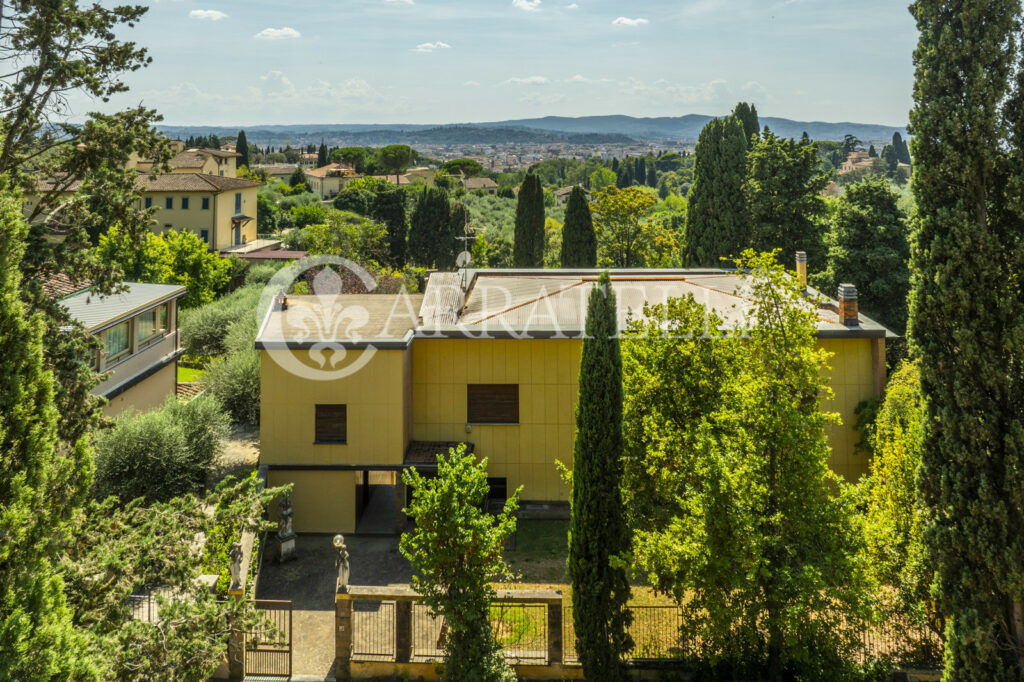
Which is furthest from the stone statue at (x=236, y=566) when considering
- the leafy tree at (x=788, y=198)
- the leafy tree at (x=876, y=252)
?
the leafy tree at (x=788, y=198)

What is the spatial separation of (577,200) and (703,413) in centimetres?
3321

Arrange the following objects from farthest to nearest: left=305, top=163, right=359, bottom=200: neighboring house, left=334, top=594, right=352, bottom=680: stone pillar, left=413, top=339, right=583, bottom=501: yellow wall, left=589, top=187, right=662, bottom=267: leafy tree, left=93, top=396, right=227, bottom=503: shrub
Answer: left=305, top=163, right=359, bottom=200: neighboring house < left=589, top=187, right=662, bottom=267: leafy tree < left=413, top=339, right=583, bottom=501: yellow wall < left=93, top=396, right=227, bottom=503: shrub < left=334, top=594, right=352, bottom=680: stone pillar

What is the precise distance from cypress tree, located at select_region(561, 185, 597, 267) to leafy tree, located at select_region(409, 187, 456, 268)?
18.7 metres

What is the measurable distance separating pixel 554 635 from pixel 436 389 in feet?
25.4

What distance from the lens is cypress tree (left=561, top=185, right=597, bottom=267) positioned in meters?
43.5

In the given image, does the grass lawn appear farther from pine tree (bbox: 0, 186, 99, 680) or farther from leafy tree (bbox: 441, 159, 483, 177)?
leafy tree (bbox: 441, 159, 483, 177)

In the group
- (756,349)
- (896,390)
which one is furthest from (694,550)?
(896,390)

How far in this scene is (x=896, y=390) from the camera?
577 inches

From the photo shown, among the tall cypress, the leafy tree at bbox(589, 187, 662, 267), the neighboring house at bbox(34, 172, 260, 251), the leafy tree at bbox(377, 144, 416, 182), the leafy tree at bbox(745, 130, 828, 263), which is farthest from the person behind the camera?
the leafy tree at bbox(377, 144, 416, 182)

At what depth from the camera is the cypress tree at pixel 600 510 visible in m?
11.1

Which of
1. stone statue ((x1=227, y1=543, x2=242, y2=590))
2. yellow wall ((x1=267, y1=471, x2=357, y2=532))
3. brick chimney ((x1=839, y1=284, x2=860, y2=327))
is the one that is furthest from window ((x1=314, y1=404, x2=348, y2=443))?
brick chimney ((x1=839, y1=284, x2=860, y2=327))

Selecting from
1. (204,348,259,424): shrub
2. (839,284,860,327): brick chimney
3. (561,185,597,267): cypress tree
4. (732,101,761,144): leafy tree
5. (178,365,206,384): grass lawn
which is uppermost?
(732,101,761,144): leafy tree

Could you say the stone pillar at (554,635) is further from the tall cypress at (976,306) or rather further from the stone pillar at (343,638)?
the tall cypress at (976,306)

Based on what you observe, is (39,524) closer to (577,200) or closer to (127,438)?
(127,438)
